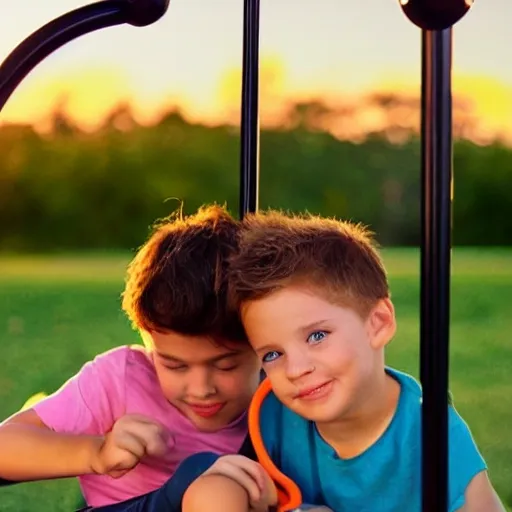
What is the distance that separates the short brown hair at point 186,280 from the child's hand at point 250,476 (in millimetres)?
114

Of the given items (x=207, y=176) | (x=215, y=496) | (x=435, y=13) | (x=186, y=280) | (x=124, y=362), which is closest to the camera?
(x=435, y=13)

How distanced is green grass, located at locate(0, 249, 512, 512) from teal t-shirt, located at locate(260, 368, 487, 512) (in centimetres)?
289

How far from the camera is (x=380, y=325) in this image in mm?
826

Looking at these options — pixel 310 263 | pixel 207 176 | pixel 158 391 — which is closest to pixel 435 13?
pixel 310 263

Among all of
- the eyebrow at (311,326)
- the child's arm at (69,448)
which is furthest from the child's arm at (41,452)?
the eyebrow at (311,326)

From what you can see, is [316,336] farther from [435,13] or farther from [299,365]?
[435,13]

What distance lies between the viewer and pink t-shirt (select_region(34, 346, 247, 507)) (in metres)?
0.96

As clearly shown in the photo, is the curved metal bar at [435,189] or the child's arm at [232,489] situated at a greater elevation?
the curved metal bar at [435,189]

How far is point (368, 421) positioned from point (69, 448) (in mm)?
260

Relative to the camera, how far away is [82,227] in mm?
5234

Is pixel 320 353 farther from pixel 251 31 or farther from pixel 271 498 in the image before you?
pixel 251 31

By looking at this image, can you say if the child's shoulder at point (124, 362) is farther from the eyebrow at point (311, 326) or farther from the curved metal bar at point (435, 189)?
the curved metal bar at point (435, 189)

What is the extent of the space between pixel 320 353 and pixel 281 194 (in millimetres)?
4181

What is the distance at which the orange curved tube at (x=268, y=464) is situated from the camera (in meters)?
0.83
